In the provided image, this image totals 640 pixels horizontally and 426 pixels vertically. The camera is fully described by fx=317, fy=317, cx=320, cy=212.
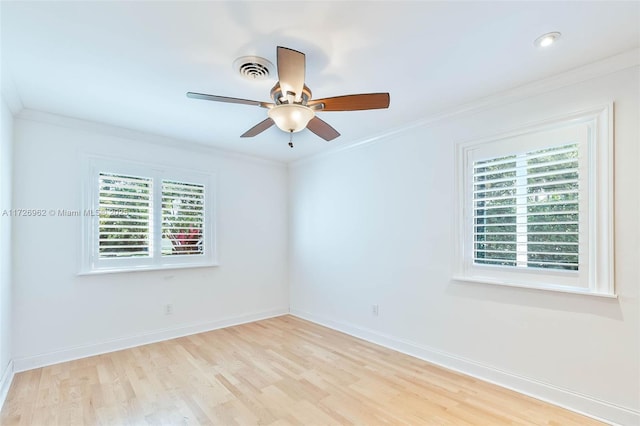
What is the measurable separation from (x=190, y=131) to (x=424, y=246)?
293 cm

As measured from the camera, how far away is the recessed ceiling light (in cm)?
192

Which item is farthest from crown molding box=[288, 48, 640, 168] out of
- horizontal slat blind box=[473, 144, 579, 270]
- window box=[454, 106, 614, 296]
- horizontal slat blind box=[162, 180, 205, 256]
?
horizontal slat blind box=[162, 180, 205, 256]

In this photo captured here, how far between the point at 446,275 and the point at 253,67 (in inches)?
99.1

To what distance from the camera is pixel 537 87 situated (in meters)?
2.53

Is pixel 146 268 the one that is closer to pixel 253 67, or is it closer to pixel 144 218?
pixel 144 218

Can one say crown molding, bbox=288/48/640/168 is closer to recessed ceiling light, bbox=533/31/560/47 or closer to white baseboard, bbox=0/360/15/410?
recessed ceiling light, bbox=533/31/560/47

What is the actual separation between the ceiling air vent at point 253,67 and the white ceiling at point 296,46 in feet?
0.17

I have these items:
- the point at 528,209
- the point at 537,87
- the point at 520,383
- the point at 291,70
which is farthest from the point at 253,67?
the point at 520,383

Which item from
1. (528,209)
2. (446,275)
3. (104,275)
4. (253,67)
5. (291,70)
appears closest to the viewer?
(291,70)

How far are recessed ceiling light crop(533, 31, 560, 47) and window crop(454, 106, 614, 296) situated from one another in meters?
0.67

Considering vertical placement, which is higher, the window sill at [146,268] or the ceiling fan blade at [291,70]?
the ceiling fan blade at [291,70]

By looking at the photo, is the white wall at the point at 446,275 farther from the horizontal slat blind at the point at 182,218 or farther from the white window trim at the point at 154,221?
the horizontal slat blind at the point at 182,218

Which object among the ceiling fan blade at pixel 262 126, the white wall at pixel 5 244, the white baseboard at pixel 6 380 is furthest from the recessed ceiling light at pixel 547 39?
the white baseboard at pixel 6 380

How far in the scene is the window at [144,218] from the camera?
3451 mm
